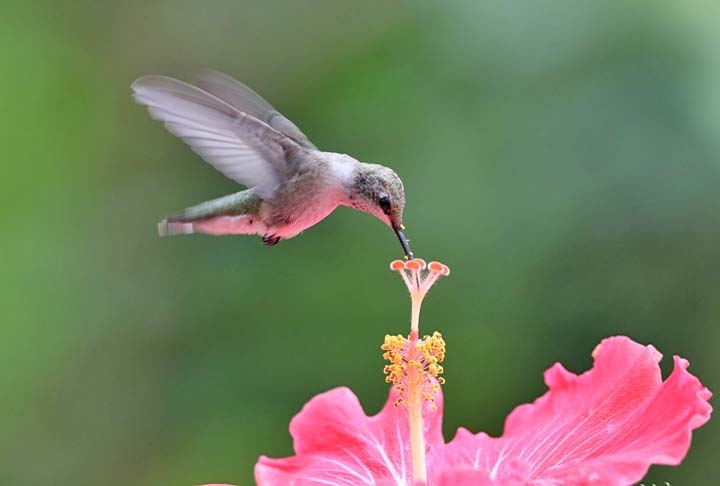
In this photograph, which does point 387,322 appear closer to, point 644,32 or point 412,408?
point 644,32

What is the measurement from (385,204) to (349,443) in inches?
15.4

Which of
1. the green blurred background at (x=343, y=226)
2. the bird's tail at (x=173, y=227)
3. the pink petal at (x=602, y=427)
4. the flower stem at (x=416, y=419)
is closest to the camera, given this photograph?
the pink petal at (x=602, y=427)

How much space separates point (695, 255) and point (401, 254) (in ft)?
2.45

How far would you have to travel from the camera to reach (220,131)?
1.45m

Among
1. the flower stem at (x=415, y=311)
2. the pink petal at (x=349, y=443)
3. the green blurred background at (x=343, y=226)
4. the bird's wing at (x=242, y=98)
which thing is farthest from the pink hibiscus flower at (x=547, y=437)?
the green blurred background at (x=343, y=226)

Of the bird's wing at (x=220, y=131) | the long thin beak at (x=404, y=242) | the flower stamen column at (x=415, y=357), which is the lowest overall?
the flower stamen column at (x=415, y=357)

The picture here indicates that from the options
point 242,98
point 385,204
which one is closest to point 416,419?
point 385,204

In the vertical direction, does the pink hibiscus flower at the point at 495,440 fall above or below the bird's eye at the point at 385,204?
below

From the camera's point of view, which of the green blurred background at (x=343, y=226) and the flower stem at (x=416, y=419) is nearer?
the flower stem at (x=416, y=419)

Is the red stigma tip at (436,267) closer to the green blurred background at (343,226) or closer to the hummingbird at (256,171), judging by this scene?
the hummingbird at (256,171)

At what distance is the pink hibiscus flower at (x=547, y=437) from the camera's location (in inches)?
43.8

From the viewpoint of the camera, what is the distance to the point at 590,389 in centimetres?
140

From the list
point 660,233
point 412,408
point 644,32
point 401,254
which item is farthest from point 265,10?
point 412,408

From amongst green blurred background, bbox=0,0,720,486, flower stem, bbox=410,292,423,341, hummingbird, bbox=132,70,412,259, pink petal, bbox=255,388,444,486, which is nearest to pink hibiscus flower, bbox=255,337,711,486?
pink petal, bbox=255,388,444,486
